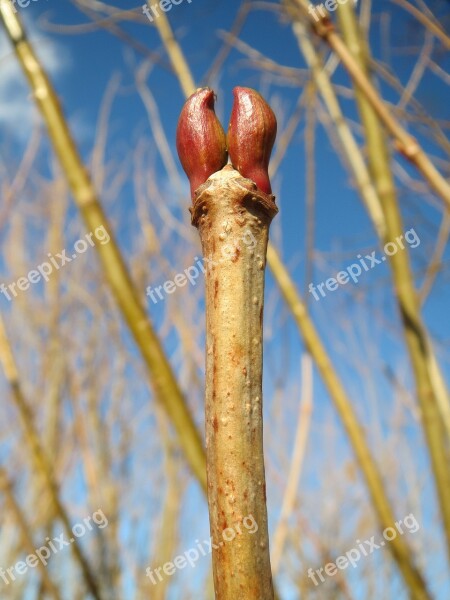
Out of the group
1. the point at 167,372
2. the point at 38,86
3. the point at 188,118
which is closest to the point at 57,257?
the point at 38,86
